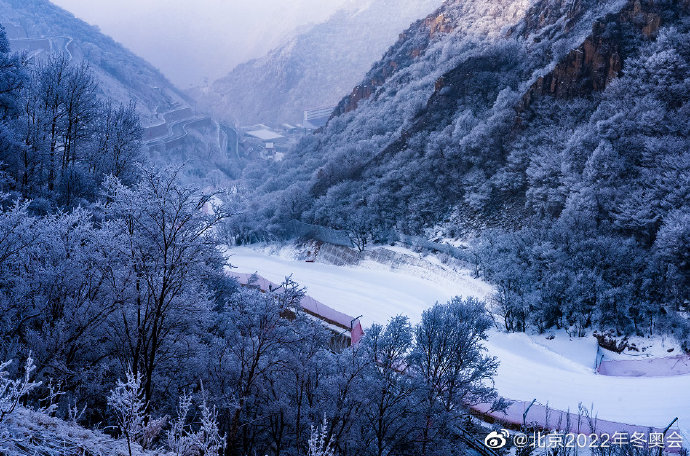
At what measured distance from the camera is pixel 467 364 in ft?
49.3

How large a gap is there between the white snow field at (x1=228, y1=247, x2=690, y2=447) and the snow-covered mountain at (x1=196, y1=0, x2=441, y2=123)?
3741 inches

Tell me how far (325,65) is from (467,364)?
12977 centimetres

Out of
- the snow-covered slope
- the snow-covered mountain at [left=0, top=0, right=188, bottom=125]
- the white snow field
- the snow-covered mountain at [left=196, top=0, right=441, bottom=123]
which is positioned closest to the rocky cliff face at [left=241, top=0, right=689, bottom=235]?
the white snow field

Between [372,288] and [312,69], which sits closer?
[372,288]

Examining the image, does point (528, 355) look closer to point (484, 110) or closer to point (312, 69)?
point (484, 110)

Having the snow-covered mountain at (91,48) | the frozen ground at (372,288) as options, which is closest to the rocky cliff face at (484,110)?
the frozen ground at (372,288)

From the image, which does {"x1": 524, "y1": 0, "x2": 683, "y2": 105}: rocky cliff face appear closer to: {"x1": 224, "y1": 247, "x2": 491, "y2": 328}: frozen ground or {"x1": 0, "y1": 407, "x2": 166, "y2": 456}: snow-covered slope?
{"x1": 224, "y1": 247, "x2": 491, "y2": 328}: frozen ground

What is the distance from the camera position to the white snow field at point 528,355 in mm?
16078

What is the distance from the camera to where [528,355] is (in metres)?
21.6

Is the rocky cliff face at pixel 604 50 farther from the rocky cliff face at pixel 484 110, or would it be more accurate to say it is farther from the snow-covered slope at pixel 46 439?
the snow-covered slope at pixel 46 439

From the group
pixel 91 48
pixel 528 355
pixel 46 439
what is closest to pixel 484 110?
pixel 528 355

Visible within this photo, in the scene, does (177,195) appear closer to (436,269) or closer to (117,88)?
(436,269)

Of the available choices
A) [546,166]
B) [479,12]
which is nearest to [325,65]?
[479,12]

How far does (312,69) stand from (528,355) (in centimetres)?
12497
